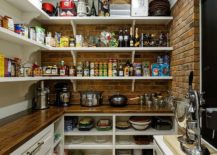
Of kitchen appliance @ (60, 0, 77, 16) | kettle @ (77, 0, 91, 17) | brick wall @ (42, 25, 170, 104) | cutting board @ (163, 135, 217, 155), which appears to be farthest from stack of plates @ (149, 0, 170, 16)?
cutting board @ (163, 135, 217, 155)

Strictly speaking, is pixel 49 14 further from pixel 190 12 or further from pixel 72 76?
pixel 190 12

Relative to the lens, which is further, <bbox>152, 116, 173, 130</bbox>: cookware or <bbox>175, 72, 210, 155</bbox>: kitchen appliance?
<bbox>152, 116, 173, 130</bbox>: cookware

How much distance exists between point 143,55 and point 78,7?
1.19 metres

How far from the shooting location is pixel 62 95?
112 inches

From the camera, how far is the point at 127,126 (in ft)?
8.79

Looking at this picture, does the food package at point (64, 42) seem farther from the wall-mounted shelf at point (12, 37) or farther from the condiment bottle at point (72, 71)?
the wall-mounted shelf at point (12, 37)

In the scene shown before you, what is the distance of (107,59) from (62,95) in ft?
2.85

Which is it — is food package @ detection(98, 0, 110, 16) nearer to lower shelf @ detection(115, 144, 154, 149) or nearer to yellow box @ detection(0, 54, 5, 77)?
yellow box @ detection(0, 54, 5, 77)

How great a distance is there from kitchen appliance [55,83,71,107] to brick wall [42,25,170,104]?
0.23 m

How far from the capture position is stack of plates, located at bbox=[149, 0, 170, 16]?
2760 mm

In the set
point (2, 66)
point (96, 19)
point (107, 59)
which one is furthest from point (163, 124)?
point (2, 66)

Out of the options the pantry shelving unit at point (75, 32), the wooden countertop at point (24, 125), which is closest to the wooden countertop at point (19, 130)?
the wooden countertop at point (24, 125)

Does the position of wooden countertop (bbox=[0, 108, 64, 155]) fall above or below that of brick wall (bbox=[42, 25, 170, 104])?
below

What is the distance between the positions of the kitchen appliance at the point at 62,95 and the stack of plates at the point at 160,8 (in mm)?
1649
